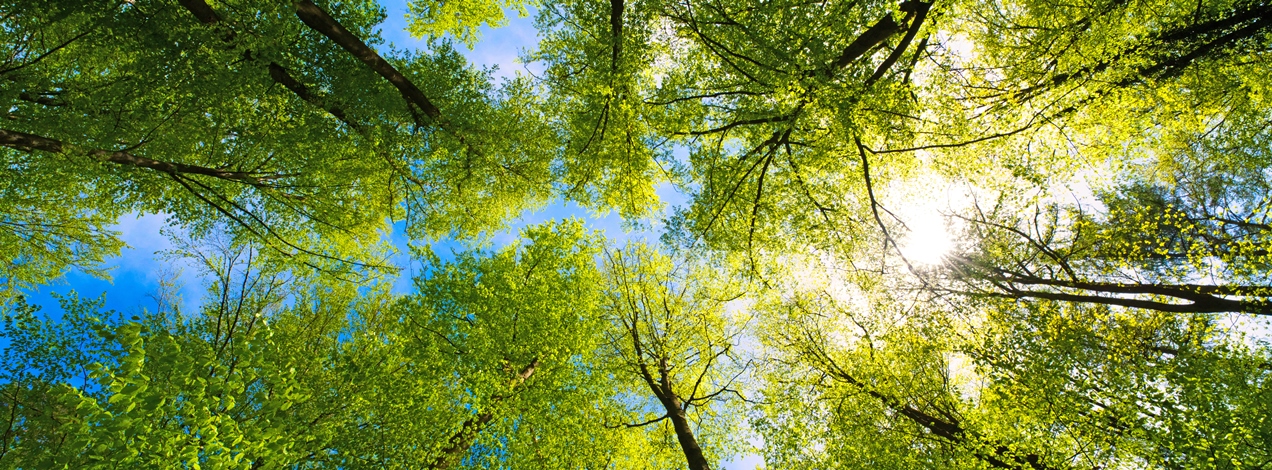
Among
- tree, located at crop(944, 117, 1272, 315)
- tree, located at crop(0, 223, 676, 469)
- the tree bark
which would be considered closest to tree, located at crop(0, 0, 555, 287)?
the tree bark

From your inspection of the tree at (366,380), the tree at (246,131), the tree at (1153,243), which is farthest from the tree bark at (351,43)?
the tree at (1153,243)

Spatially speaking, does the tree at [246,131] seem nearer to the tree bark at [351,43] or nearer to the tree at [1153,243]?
the tree bark at [351,43]

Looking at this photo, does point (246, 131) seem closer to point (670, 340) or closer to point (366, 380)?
point (366, 380)

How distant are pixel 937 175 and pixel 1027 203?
6.21ft

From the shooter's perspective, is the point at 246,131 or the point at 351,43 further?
the point at 246,131

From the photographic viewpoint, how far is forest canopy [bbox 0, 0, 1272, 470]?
707 centimetres

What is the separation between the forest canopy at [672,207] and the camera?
23.2 ft

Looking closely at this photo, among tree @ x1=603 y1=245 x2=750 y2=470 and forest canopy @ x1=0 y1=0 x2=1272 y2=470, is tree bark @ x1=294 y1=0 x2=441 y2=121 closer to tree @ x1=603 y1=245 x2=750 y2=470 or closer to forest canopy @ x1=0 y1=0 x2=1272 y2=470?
forest canopy @ x1=0 y1=0 x2=1272 y2=470

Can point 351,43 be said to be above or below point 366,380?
above

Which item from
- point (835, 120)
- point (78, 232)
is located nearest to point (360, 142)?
point (78, 232)

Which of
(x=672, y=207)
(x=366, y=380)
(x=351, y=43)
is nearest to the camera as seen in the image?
(x=351, y=43)

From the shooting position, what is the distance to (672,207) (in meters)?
11.3

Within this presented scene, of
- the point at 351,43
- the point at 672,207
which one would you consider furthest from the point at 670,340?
the point at 351,43

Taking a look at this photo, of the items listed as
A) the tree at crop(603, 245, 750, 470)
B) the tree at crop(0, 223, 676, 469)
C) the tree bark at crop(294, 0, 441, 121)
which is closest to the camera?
the tree at crop(0, 223, 676, 469)
